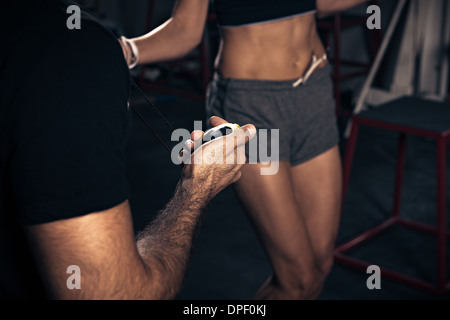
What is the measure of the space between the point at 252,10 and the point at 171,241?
899 mm

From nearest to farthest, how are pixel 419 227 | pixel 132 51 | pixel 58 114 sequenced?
1. pixel 58 114
2. pixel 132 51
3. pixel 419 227

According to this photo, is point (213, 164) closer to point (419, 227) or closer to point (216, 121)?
point (216, 121)

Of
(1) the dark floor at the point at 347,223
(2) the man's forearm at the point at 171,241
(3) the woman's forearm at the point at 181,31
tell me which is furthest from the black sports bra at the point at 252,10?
(1) the dark floor at the point at 347,223

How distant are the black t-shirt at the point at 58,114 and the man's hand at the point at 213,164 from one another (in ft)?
0.84

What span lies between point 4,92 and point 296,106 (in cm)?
115

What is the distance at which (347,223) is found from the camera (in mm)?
3141

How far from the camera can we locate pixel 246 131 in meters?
1.14

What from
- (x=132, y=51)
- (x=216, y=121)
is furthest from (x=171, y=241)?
(x=132, y=51)

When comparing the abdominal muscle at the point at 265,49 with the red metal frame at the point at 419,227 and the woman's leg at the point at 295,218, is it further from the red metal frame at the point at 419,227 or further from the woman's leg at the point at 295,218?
the red metal frame at the point at 419,227

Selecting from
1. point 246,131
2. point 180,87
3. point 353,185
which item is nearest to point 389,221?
point 353,185

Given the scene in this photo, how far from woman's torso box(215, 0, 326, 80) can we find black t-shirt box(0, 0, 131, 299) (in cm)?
97

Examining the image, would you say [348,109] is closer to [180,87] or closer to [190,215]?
[180,87]

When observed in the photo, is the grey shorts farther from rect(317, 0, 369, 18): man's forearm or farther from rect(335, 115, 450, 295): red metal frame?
rect(335, 115, 450, 295): red metal frame

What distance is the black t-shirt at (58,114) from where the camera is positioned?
73 cm
